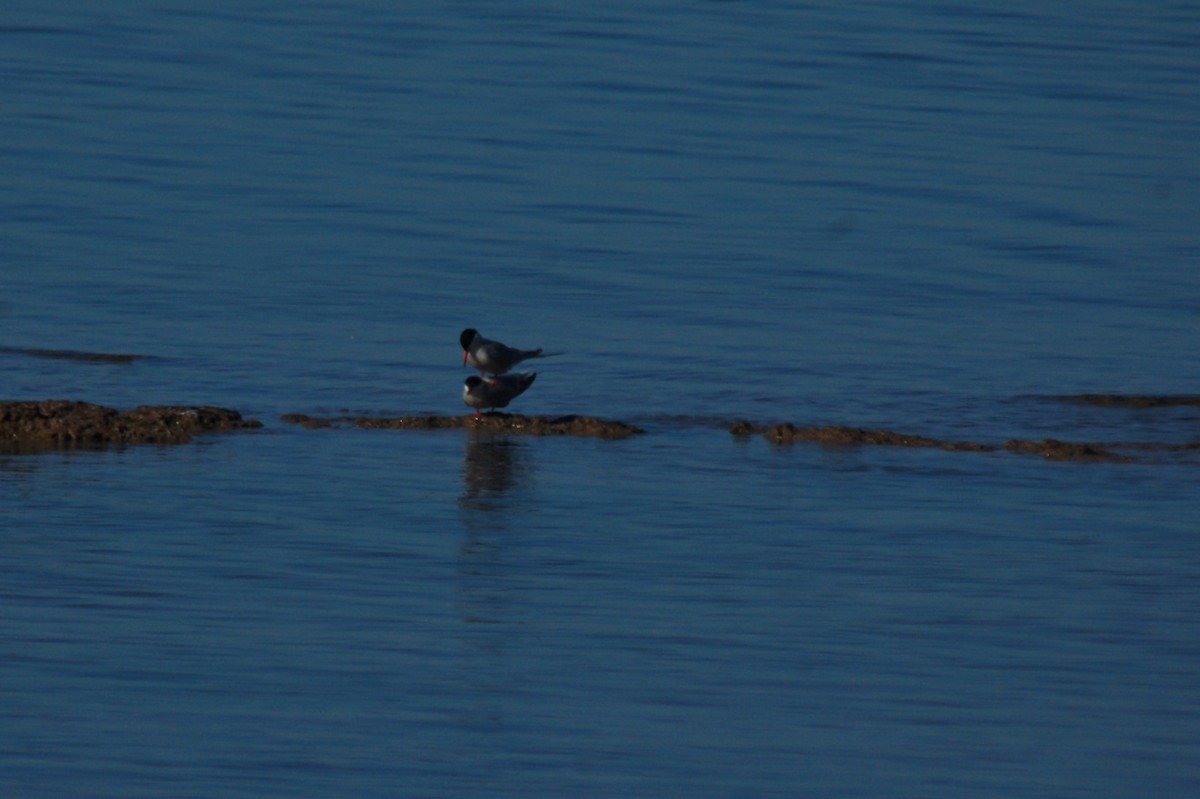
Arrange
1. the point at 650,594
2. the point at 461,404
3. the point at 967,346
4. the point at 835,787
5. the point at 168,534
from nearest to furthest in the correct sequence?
the point at 835,787
the point at 650,594
the point at 168,534
the point at 461,404
the point at 967,346

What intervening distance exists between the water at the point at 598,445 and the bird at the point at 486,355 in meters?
0.24

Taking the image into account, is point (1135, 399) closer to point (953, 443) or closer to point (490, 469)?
point (953, 443)

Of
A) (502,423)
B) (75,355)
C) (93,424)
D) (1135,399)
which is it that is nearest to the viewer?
(93,424)

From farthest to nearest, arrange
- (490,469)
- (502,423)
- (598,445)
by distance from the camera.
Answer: (502,423) < (598,445) < (490,469)

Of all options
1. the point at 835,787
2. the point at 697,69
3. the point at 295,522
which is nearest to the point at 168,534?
the point at 295,522

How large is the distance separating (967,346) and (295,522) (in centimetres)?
621

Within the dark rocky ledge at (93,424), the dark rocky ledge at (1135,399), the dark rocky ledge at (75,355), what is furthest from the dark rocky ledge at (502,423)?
the dark rocky ledge at (1135,399)

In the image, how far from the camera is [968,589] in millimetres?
8328

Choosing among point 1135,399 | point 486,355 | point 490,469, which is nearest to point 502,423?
point 486,355

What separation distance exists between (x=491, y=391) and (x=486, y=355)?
790mm

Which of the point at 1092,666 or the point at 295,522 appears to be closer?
the point at 1092,666

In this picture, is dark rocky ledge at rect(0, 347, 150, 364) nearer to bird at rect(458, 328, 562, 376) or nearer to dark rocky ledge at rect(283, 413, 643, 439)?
dark rocky ledge at rect(283, 413, 643, 439)

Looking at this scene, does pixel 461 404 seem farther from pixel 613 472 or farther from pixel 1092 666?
pixel 1092 666

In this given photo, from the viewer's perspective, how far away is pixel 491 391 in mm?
11320
